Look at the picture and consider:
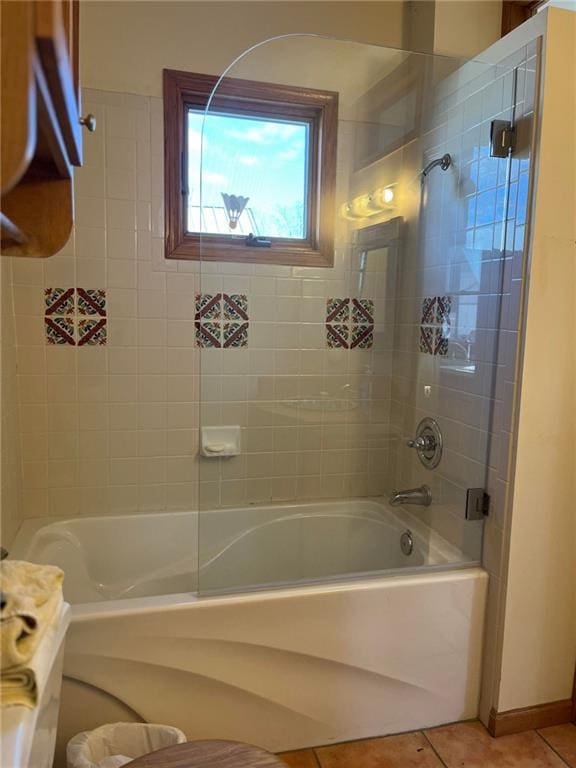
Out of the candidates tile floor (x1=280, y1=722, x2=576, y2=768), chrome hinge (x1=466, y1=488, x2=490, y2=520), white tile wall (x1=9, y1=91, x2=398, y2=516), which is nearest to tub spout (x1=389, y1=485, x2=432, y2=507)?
white tile wall (x1=9, y1=91, x2=398, y2=516)

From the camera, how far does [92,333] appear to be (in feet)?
6.89

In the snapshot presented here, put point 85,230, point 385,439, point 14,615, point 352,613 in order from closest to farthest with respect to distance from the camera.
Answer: point 14,615 < point 352,613 < point 85,230 < point 385,439

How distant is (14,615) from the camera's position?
78 centimetres

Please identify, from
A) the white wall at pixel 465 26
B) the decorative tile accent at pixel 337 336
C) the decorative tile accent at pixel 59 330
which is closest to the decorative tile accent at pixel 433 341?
the decorative tile accent at pixel 337 336

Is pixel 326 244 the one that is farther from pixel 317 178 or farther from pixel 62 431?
pixel 62 431

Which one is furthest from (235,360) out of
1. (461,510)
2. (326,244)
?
(461,510)

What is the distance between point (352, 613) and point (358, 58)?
85.0 inches

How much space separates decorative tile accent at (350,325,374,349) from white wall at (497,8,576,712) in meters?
0.86

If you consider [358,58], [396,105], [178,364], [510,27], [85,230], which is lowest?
[178,364]

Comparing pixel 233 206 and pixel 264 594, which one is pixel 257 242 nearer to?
pixel 233 206

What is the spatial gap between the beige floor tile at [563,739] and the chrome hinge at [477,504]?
0.74 metres

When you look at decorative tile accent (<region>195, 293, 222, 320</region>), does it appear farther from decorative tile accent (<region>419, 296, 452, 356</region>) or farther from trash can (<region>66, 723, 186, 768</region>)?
trash can (<region>66, 723, 186, 768</region>)

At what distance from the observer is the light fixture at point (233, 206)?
2133 millimetres

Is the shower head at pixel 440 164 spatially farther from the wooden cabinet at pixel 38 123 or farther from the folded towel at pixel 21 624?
the folded towel at pixel 21 624
